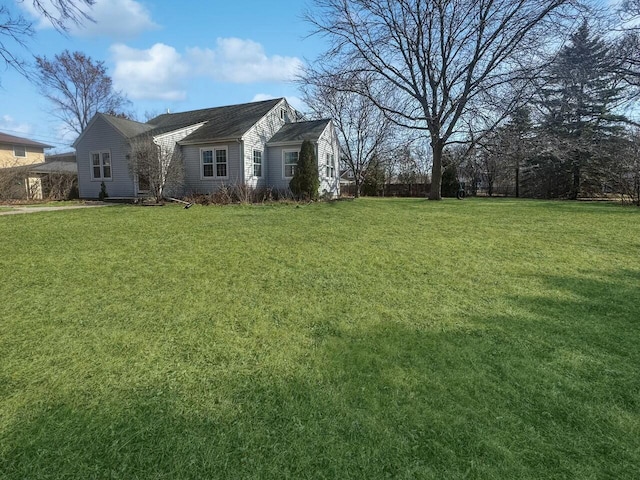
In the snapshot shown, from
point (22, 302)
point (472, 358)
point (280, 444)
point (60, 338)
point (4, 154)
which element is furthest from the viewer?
point (4, 154)

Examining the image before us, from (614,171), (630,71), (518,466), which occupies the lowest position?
(518,466)

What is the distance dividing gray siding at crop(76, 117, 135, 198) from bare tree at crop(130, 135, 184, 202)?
160 centimetres

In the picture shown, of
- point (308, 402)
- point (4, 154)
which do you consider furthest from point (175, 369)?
point (4, 154)

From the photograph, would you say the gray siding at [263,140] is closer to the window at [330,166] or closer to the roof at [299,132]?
the roof at [299,132]

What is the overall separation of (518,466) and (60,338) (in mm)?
3058

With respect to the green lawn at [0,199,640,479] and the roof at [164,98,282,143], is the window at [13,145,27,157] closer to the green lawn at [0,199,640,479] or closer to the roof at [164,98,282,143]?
the roof at [164,98,282,143]

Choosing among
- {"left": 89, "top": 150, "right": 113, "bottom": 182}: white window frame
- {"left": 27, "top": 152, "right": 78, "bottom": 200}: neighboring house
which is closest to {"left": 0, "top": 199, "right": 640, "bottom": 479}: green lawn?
{"left": 89, "top": 150, "right": 113, "bottom": 182}: white window frame

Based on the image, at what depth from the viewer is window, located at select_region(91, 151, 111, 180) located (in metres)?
16.6

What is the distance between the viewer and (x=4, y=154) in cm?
2788

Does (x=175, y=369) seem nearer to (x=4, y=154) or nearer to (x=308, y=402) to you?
(x=308, y=402)

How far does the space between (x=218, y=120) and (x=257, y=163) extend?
3896 millimetres

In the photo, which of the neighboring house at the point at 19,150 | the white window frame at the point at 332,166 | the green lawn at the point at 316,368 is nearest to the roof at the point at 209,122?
Answer: the white window frame at the point at 332,166

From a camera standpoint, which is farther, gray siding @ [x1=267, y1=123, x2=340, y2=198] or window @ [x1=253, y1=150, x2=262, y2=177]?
gray siding @ [x1=267, y1=123, x2=340, y2=198]

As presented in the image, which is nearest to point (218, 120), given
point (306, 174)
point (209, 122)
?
point (209, 122)
